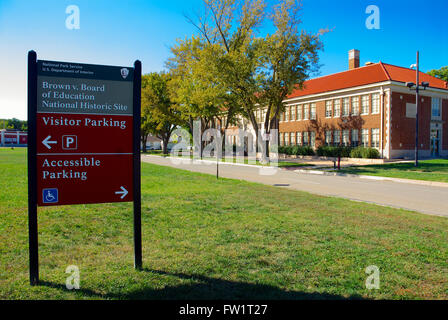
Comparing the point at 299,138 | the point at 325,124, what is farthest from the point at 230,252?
the point at 299,138

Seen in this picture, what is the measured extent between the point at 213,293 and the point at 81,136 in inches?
101

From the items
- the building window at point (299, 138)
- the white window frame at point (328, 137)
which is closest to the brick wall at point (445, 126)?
the white window frame at point (328, 137)

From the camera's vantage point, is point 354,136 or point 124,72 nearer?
point 124,72

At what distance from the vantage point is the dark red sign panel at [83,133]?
4066mm

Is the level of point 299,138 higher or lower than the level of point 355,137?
higher

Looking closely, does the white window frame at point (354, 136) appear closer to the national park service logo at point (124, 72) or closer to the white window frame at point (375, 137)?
the white window frame at point (375, 137)

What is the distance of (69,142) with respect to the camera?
4.18 metres

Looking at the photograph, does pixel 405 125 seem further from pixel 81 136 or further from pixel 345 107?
pixel 81 136

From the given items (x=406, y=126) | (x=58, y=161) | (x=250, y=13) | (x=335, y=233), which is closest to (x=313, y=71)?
(x=250, y=13)

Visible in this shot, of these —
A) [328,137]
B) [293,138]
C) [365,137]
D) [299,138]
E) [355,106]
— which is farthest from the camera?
[293,138]

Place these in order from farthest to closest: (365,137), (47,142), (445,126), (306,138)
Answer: (306,138) < (445,126) < (365,137) < (47,142)

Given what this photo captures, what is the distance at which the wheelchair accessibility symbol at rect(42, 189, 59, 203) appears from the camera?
13.4 ft

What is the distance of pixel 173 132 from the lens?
62438 millimetres
